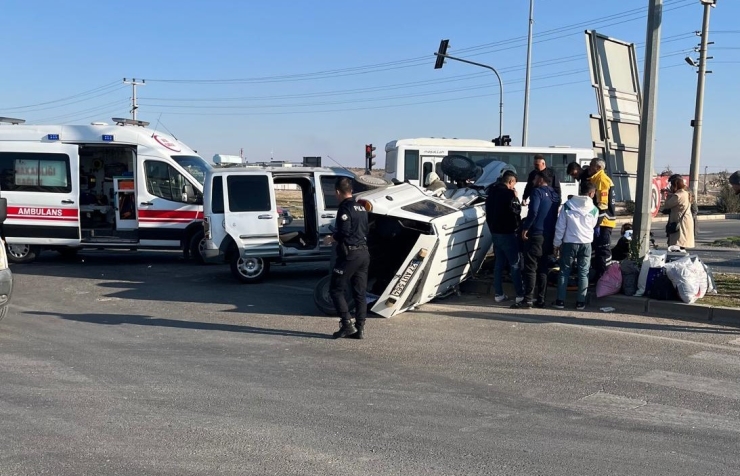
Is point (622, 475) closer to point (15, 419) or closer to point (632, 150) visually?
point (15, 419)

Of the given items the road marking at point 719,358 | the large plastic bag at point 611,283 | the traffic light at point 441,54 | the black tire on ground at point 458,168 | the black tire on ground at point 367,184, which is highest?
the traffic light at point 441,54

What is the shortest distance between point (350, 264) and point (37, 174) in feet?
30.5

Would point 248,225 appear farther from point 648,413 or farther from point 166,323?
point 648,413

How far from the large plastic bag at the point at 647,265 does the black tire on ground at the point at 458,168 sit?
13.1 feet

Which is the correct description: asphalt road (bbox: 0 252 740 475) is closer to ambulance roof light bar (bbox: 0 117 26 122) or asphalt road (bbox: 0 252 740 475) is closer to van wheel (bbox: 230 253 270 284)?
van wheel (bbox: 230 253 270 284)

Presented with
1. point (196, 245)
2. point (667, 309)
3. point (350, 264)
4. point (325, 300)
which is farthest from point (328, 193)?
point (667, 309)

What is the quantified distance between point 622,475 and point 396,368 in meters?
2.78

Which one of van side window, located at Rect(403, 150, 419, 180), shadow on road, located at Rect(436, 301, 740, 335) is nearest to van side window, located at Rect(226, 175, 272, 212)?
shadow on road, located at Rect(436, 301, 740, 335)

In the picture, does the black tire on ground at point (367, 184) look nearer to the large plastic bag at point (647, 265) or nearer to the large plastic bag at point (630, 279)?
the large plastic bag at point (630, 279)

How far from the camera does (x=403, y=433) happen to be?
5105 millimetres

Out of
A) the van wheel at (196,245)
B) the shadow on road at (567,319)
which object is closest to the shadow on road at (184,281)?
the van wheel at (196,245)

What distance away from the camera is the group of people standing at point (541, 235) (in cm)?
927

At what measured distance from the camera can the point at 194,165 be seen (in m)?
15.1

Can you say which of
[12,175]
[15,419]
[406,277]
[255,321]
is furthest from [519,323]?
[12,175]
